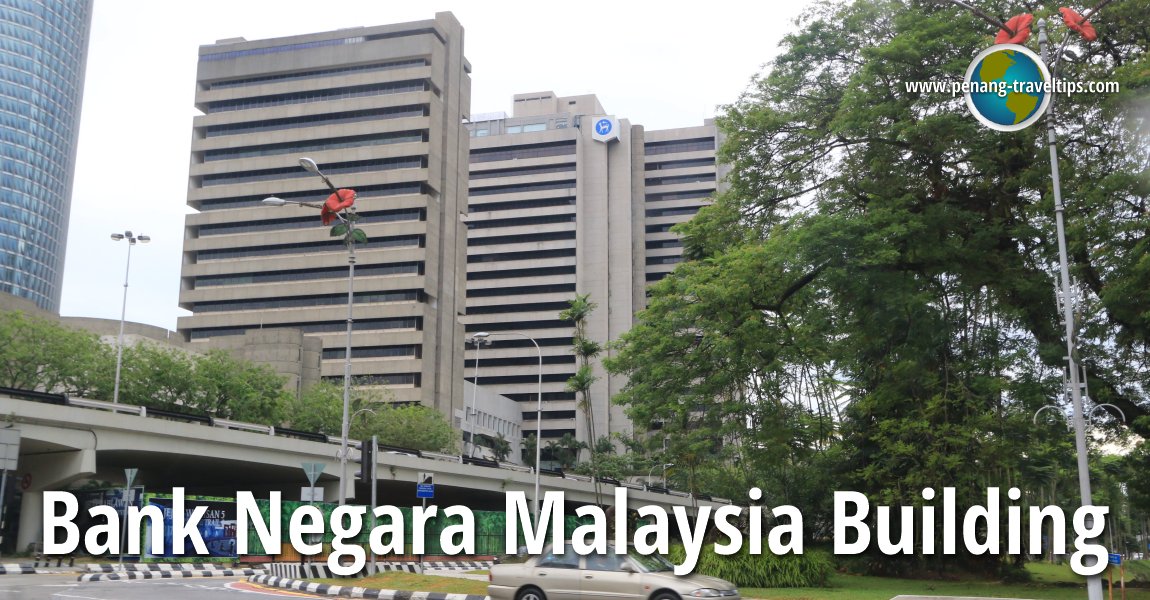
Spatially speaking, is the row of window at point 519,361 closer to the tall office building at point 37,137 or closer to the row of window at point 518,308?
the row of window at point 518,308

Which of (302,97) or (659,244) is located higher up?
(302,97)

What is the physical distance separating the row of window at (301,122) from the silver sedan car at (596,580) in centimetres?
10895

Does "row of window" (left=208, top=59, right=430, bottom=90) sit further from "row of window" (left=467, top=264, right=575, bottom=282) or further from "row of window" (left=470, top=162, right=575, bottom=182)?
"row of window" (left=467, top=264, right=575, bottom=282)

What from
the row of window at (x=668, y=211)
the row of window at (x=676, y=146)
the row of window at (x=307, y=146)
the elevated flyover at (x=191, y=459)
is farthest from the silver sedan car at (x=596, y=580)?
the row of window at (x=676, y=146)

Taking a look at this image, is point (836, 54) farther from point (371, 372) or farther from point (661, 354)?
point (371, 372)

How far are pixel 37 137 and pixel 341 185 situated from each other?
78143 millimetres

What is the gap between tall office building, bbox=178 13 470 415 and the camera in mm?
113375

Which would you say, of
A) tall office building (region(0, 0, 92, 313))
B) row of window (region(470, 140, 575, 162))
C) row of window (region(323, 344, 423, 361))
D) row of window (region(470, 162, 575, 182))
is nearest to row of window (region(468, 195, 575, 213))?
row of window (region(470, 162, 575, 182))

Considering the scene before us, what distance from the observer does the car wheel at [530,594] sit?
16391 mm

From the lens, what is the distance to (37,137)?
16612cm

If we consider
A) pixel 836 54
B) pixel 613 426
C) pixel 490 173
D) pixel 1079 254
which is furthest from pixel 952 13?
pixel 490 173

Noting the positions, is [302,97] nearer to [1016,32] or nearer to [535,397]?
[535,397]

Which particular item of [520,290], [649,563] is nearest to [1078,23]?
[649,563]

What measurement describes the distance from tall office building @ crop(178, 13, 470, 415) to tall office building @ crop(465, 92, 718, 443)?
31.4 meters
